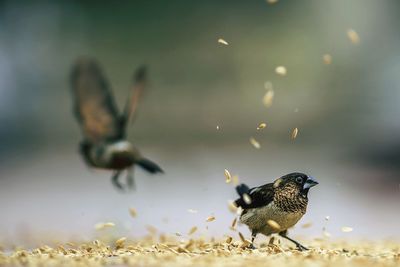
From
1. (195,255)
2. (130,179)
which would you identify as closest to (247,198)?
(195,255)

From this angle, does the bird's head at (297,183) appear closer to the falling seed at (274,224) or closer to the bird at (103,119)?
the falling seed at (274,224)

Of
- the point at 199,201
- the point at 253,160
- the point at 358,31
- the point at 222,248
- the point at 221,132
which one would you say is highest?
the point at 358,31

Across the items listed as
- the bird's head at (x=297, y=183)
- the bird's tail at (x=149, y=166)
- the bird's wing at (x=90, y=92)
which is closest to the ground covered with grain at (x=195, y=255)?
the bird's head at (x=297, y=183)

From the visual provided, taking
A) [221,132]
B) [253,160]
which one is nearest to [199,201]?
[253,160]

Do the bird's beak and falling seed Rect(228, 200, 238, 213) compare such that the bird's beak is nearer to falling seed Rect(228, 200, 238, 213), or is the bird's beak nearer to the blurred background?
falling seed Rect(228, 200, 238, 213)

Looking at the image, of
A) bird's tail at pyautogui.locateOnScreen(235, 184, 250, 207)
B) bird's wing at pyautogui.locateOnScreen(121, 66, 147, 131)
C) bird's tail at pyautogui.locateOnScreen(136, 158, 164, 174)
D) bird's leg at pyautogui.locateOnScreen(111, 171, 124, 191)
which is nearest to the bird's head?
bird's tail at pyautogui.locateOnScreen(235, 184, 250, 207)

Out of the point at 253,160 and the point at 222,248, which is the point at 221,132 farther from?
the point at 222,248

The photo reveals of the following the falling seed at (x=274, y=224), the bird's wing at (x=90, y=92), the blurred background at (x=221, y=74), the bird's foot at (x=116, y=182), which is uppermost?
the blurred background at (x=221, y=74)
